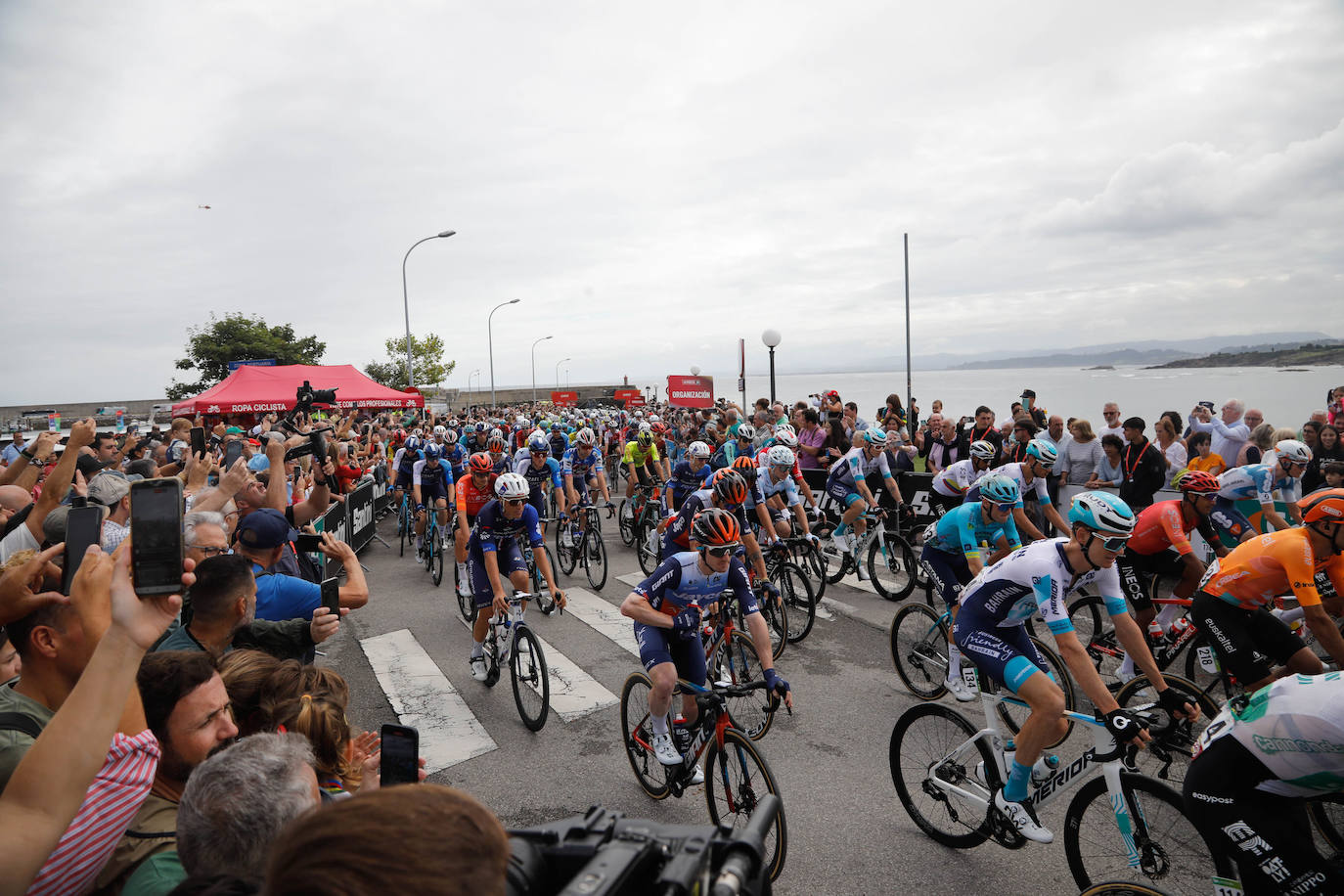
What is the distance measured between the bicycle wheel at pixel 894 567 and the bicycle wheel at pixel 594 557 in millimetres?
3920

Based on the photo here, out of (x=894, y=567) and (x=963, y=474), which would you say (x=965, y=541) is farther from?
(x=894, y=567)

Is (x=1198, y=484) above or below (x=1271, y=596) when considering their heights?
above

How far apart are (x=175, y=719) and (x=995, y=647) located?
13.2ft

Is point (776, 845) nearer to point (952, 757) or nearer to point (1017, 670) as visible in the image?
point (952, 757)

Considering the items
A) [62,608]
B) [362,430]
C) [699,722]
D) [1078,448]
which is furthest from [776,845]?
[362,430]

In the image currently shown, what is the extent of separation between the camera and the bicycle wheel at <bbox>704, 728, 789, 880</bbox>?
3.91 metres

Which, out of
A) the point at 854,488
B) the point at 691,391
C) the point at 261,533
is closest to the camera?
the point at 261,533

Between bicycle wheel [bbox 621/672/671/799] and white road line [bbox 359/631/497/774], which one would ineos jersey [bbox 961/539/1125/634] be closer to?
bicycle wheel [bbox 621/672/671/799]

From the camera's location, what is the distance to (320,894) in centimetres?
93

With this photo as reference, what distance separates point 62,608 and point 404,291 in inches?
1135

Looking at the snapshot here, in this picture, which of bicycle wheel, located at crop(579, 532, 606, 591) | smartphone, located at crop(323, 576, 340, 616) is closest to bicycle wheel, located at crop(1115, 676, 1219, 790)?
smartphone, located at crop(323, 576, 340, 616)

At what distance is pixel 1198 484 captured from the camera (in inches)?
232

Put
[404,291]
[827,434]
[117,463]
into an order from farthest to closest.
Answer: [404,291] < [827,434] < [117,463]

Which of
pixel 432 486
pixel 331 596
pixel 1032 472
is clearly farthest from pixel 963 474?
pixel 432 486
